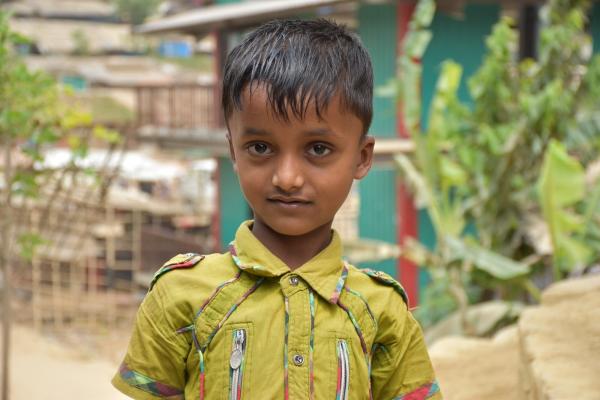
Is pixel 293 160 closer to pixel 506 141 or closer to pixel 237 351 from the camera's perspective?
pixel 237 351

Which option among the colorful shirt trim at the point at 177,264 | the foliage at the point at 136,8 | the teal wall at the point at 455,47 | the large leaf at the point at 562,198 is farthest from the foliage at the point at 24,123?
the foliage at the point at 136,8

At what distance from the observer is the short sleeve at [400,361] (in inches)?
71.1

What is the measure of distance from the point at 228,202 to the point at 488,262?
9216mm

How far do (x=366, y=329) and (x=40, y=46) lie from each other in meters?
24.7

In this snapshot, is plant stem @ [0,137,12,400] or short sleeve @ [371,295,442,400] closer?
short sleeve @ [371,295,442,400]

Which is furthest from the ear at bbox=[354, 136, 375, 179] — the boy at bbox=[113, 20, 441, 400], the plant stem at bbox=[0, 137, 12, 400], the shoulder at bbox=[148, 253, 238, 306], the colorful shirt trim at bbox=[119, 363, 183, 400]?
the plant stem at bbox=[0, 137, 12, 400]

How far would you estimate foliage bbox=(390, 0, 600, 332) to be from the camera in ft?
21.8

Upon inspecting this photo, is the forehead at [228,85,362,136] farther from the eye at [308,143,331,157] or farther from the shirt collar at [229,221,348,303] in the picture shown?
the shirt collar at [229,221,348,303]

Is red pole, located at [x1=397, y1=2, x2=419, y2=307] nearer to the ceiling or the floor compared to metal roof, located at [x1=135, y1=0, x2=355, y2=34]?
nearer to the floor

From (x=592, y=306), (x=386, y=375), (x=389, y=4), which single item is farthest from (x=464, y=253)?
(x=389, y=4)

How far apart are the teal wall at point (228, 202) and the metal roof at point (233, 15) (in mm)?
2226

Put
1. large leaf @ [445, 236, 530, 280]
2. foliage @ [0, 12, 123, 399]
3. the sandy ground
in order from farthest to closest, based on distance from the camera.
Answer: the sandy ground < large leaf @ [445, 236, 530, 280] < foliage @ [0, 12, 123, 399]

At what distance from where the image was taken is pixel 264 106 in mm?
1644

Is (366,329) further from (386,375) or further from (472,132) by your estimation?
(472,132)
